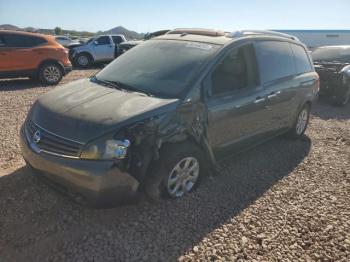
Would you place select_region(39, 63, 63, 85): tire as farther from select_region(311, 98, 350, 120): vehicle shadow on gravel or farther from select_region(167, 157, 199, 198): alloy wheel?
select_region(167, 157, 199, 198): alloy wheel

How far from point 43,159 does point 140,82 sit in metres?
1.36

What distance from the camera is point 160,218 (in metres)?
3.56

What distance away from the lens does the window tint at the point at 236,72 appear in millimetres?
4027

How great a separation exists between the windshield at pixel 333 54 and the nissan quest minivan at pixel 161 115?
6.75 m

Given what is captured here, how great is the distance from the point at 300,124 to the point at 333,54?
21.1 feet

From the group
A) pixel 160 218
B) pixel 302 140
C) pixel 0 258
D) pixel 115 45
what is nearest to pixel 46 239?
pixel 0 258

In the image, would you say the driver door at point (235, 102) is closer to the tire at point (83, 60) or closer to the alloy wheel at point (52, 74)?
the alloy wheel at point (52, 74)

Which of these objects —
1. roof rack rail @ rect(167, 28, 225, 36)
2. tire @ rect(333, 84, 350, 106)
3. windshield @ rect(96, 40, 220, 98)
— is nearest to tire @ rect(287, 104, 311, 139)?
roof rack rail @ rect(167, 28, 225, 36)

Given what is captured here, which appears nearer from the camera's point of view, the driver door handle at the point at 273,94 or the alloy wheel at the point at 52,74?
the driver door handle at the point at 273,94

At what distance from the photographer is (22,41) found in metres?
10.2

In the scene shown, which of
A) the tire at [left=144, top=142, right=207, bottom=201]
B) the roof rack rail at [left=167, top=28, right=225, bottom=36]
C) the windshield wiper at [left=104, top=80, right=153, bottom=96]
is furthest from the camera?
the roof rack rail at [left=167, top=28, right=225, bottom=36]

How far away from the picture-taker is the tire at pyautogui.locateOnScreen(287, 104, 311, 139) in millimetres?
5987

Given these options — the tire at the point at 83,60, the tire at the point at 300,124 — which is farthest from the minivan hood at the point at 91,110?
the tire at the point at 83,60

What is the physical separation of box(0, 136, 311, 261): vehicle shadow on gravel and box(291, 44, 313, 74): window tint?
7.17 ft
